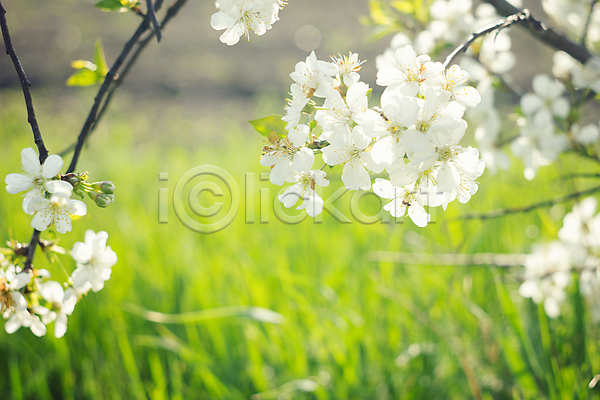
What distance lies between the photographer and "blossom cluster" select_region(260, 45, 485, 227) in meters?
0.40

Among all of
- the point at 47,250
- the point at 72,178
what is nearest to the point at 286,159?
the point at 72,178

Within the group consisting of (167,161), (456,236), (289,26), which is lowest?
(167,161)

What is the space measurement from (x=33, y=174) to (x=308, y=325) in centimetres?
85

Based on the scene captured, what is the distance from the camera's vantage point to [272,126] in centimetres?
47

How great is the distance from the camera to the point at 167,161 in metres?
2.53

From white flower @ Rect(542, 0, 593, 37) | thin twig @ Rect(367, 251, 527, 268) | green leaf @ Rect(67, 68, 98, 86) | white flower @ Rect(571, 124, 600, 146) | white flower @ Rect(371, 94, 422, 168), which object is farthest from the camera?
thin twig @ Rect(367, 251, 527, 268)

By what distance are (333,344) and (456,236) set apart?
1.72 ft

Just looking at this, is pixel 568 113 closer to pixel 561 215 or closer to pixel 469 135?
pixel 561 215

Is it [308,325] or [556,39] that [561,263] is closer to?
[556,39]

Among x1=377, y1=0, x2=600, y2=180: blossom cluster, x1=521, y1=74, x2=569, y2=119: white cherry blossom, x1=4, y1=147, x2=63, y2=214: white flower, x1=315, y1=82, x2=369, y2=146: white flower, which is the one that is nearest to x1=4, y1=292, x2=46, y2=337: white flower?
x1=4, y1=147, x2=63, y2=214: white flower

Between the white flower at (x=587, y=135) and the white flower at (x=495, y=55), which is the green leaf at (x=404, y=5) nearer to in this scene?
the white flower at (x=495, y=55)

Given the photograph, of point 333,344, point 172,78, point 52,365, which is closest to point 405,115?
point 333,344

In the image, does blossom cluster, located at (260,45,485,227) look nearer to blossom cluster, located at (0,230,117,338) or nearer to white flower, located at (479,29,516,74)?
blossom cluster, located at (0,230,117,338)

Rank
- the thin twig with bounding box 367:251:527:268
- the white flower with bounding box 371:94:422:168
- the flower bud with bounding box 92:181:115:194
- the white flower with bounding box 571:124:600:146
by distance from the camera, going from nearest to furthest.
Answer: the white flower with bounding box 371:94:422:168
the flower bud with bounding box 92:181:115:194
the white flower with bounding box 571:124:600:146
the thin twig with bounding box 367:251:527:268
